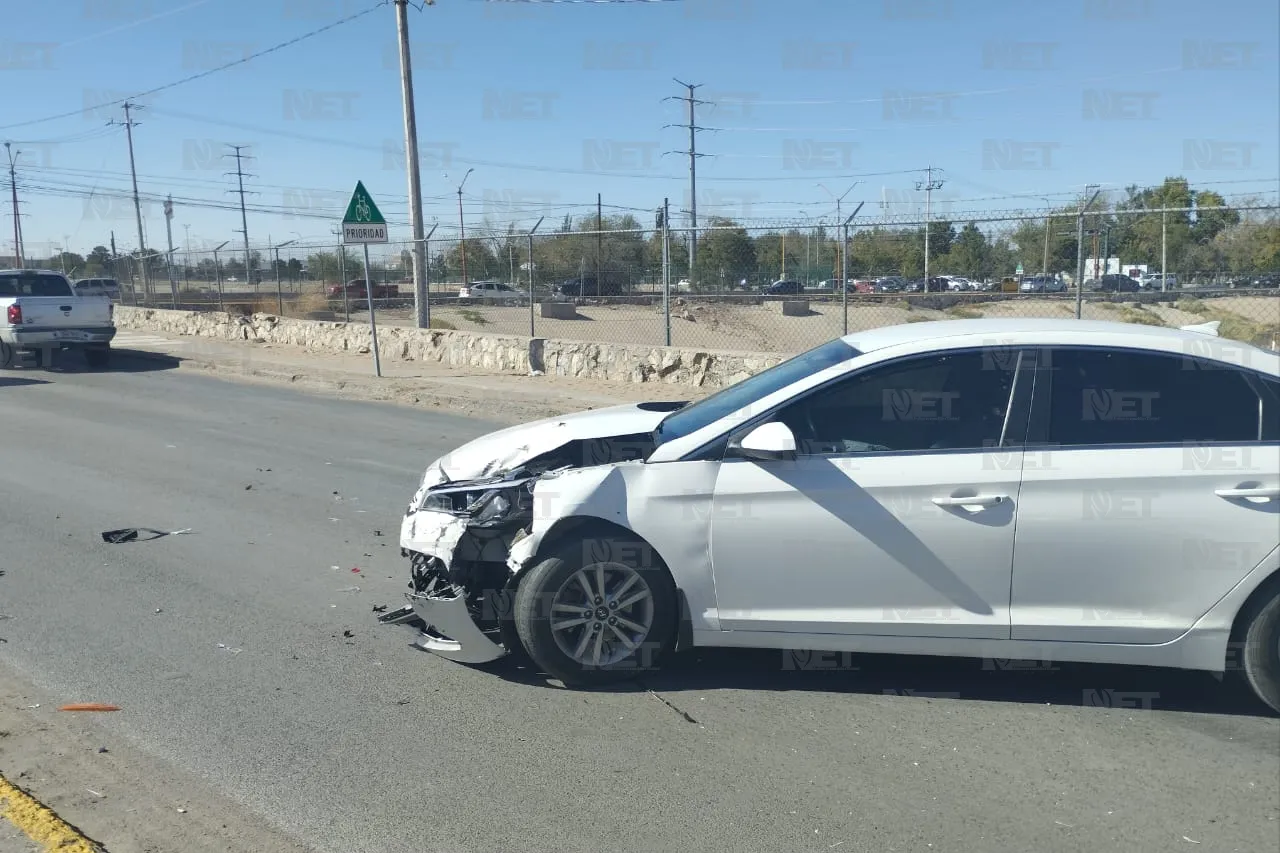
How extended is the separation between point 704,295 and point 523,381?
3.97 m

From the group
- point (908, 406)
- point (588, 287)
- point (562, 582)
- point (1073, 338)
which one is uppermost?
point (588, 287)

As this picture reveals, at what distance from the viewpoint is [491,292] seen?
25953mm

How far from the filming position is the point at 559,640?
4.67 metres

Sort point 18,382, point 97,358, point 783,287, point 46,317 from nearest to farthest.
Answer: point 783,287 < point 18,382 < point 46,317 < point 97,358

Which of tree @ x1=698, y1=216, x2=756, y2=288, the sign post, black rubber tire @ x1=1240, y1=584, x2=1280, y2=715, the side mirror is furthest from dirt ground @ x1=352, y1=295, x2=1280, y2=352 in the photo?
the side mirror

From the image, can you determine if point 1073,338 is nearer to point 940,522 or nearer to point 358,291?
point 940,522

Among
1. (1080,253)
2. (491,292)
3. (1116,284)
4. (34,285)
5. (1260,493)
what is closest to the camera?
(1260,493)

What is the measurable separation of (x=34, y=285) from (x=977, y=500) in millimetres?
19612

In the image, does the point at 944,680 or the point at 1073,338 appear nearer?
the point at 1073,338

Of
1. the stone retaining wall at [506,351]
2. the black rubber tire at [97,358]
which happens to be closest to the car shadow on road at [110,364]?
the black rubber tire at [97,358]

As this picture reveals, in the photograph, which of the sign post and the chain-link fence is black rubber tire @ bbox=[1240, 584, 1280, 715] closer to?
the chain-link fence

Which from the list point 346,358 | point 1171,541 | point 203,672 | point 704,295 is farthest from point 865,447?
point 346,358

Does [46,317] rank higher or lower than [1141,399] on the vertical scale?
higher

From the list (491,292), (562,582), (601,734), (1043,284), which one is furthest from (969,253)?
(491,292)
